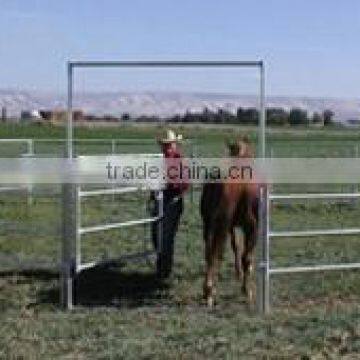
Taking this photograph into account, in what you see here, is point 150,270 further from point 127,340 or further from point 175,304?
point 127,340

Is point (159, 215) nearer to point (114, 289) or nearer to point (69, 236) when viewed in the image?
point (114, 289)

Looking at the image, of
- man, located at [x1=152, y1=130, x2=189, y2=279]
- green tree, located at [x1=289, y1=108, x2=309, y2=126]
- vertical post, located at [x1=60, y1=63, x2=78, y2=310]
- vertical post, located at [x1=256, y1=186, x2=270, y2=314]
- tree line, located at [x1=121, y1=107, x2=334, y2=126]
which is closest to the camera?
vertical post, located at [x1=256, y1=186, x2=270, y2=314]

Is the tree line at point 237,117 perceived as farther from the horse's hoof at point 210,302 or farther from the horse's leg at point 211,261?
the horse's hoof at point 210,302

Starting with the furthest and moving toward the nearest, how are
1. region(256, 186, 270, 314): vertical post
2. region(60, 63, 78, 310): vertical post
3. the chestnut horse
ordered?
the chestnut horse → region(60, 63, 78, 310): vertical post → region(256, 186, 270, 314): vertical post

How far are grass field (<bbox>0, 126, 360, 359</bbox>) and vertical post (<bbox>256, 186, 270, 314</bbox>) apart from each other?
0.47 feet

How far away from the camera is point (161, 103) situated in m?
10.2

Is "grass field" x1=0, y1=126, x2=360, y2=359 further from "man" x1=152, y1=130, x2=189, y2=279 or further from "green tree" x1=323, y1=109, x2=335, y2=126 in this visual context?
"green tree" x1=323, y1=109, x2=335, y2=126

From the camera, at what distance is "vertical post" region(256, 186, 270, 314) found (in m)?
9.50

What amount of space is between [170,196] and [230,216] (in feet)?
6.01

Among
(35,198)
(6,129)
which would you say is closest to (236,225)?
(35,198)

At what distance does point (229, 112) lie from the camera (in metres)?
10.3

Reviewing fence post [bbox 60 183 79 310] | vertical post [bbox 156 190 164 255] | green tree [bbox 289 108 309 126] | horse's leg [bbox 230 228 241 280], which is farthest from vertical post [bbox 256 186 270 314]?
vertical post [bbox 156 190 164 255]

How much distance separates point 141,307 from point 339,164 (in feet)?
12.6

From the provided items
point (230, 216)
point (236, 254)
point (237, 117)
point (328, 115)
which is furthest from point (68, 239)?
point (328, 115)
